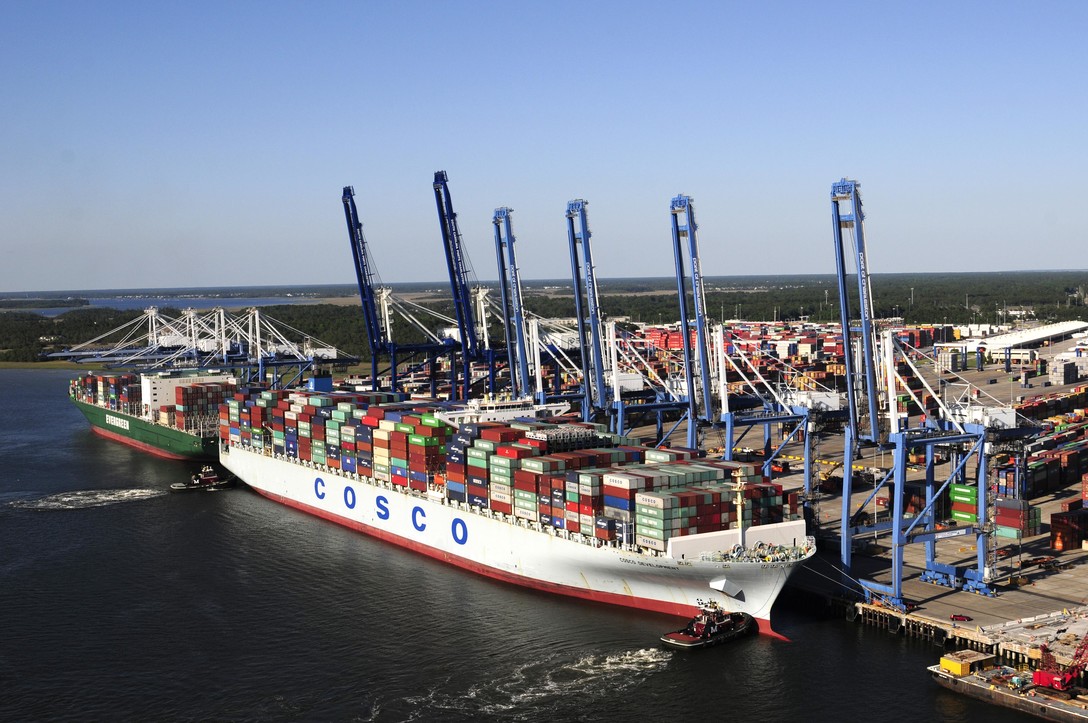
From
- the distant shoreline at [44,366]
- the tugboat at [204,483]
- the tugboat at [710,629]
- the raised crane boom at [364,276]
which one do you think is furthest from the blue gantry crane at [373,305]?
the distant shoreline at [44,366]

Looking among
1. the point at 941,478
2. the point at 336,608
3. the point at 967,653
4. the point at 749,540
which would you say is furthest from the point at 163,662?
the point at 941,478

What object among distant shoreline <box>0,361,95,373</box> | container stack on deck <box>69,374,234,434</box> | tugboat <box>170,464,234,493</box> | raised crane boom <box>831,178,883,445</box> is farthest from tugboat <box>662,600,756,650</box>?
distant shoreline <box>0,361,95,373</box>

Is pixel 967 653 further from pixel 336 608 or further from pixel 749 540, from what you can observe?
pixel 336 608

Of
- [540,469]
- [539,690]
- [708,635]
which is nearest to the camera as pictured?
[539,690]

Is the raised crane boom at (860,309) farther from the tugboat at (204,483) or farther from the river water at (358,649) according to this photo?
the tugboat at (204,483)

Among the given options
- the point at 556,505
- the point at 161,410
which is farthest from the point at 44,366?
the point at 556,505

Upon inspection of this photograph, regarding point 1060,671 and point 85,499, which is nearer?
point 1060,671

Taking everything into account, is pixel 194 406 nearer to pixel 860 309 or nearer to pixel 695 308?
pixel 695 308
